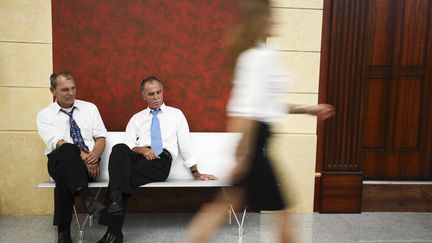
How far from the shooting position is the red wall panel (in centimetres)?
359

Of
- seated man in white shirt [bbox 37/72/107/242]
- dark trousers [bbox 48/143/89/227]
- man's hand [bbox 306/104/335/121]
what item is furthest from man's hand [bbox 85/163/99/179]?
man's hand [bbox 306/104/335/121]

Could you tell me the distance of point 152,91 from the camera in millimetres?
3355

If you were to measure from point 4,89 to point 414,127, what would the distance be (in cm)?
393

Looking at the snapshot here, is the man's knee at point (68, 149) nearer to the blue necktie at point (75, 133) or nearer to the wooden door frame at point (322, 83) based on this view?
the blue necktie at point (75, 133)

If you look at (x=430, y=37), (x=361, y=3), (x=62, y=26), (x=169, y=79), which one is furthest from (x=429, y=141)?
(x=62, y=26)

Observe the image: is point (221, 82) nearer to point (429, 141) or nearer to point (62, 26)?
point (62, 26)

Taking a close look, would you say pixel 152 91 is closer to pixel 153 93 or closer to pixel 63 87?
pixel 153 93

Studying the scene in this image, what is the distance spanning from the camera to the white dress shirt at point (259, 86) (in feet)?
6.05

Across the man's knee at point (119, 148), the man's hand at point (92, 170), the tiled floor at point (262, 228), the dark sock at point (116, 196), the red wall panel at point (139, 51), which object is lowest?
the tiled floor at point (262, 228)

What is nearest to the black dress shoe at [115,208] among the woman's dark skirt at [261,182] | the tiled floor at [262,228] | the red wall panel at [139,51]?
the tiled floor at [262,228]

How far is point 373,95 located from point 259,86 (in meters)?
2.54

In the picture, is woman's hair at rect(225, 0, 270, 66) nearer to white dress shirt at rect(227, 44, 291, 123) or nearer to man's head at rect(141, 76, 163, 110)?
white dress shirt at rect(227, 44, 291, 123)

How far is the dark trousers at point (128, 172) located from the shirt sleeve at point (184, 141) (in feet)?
0.56

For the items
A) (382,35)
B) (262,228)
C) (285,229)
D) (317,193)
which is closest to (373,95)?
(382,35)
